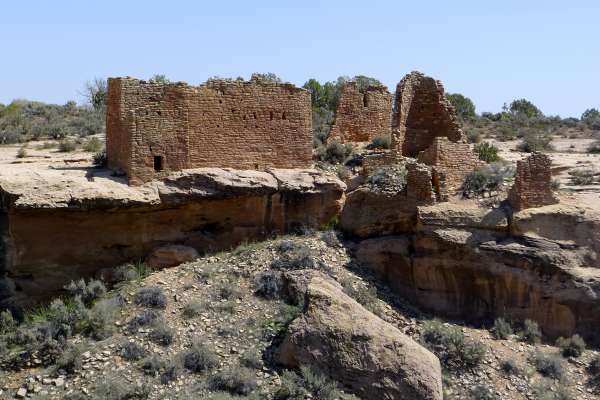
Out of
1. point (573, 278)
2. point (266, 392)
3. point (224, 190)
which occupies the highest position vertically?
point (224, 190)

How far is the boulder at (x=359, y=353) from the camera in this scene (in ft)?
47.8

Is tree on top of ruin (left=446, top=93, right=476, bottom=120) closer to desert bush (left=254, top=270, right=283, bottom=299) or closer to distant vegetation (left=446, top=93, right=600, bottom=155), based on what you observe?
distant vegetation (left=446, top=93, right=600, bottom=155)

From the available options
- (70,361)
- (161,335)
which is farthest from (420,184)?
(70,361)

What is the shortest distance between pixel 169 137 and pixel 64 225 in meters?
2.72

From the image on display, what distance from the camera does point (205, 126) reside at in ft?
60.5

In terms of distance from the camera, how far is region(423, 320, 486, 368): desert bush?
635 inches

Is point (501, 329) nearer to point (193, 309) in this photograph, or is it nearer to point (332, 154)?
point (193, 309)

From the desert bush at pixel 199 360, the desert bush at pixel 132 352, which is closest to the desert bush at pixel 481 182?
the desert bush at pixel 199 360

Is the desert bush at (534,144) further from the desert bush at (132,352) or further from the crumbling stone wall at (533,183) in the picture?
the desert bush at (132,352)

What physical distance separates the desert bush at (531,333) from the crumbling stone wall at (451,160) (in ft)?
10.5

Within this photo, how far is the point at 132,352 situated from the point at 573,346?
8158 mm

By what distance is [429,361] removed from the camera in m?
15.0

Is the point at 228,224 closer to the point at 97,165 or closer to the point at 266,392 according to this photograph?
the point at 97,165

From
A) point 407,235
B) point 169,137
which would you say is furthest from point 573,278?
point 169,137
